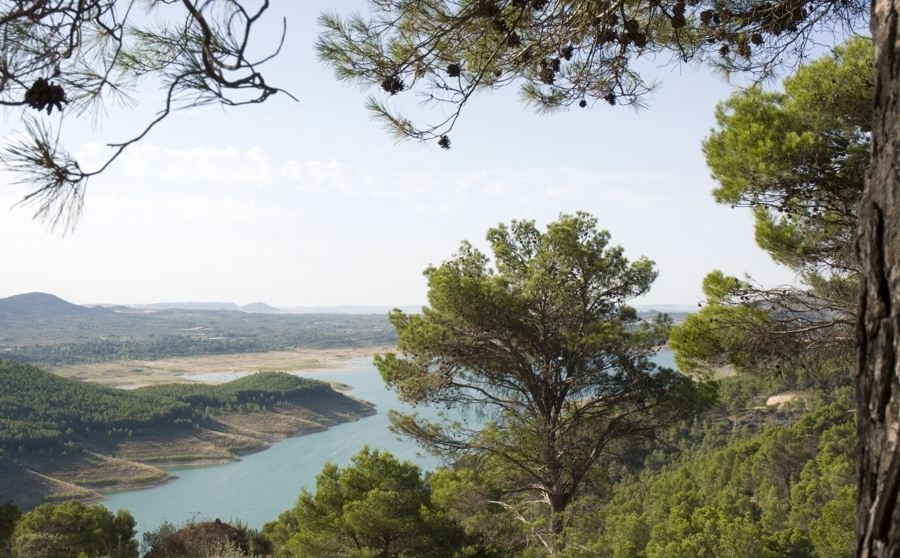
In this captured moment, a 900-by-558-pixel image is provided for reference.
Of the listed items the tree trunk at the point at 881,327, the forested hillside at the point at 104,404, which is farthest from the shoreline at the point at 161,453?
the tree trunk at the point at 881,327

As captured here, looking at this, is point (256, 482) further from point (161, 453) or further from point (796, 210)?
point (796, 210)

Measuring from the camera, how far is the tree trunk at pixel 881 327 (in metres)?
1.14

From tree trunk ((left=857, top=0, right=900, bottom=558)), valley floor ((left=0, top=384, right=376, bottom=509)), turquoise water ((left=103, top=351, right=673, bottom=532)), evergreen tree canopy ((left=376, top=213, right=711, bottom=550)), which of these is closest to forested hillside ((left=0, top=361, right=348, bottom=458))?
valley floor ((left=0, top=384, right=376, bottom=509))

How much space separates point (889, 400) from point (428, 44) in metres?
2.68

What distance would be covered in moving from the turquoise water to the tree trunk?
2528cm

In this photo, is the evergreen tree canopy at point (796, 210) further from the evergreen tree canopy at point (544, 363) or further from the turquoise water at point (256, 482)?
the turquoise water at point (256, 482)

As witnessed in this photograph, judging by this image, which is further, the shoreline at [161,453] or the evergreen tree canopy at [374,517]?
the shoreline at [161,453]

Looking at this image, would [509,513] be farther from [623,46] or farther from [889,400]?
[889,400]

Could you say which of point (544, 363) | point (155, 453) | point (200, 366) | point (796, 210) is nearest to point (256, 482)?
point (155, 453)

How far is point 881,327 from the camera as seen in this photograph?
47.4 inches

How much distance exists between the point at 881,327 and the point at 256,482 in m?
39.4

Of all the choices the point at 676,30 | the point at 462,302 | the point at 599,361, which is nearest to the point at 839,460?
the point at 599,361

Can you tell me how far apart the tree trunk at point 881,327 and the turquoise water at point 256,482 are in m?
25.3

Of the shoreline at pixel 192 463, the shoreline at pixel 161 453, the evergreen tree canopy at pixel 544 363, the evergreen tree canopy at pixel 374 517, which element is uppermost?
the evergreen tree canopy at pixel 544 363
